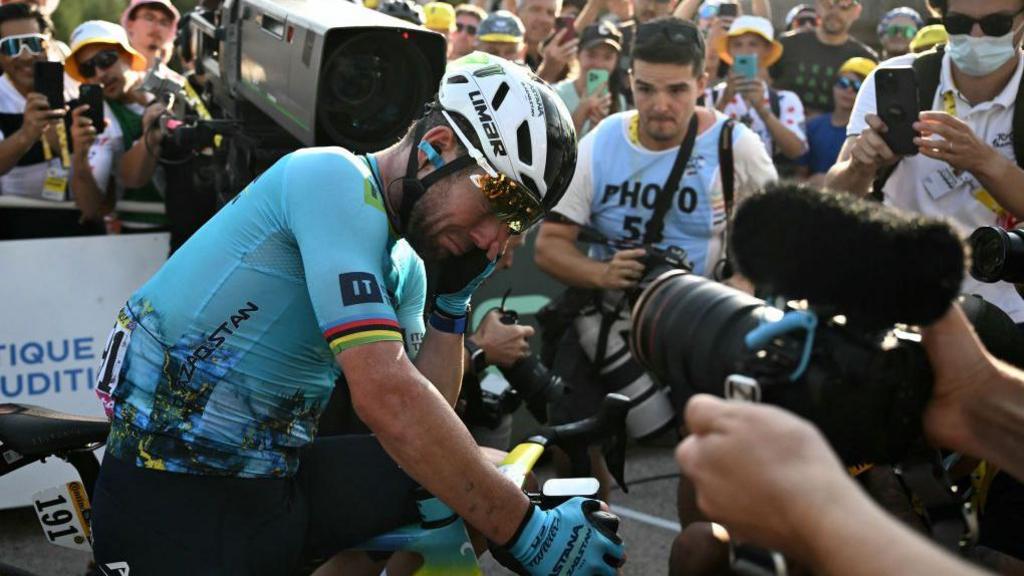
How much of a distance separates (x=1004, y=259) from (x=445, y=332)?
147 cm

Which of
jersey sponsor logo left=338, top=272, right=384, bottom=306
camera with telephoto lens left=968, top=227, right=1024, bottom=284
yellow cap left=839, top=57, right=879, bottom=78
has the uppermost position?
camera with telephoto lens left=968, top=227, right=1024, bottom=284

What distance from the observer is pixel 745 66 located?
24.0ft

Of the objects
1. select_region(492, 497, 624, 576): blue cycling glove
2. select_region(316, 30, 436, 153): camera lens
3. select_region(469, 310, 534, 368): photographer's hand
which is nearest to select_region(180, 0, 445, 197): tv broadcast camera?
select_region(316, 30, 436, 153): camera lens

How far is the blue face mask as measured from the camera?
413 cm

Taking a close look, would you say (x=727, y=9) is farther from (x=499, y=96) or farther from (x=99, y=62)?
(x=499, y=96)

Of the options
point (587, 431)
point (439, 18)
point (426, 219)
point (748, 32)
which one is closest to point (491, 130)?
point (426, 219)

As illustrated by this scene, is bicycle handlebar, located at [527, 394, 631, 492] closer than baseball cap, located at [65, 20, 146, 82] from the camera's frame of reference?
Yes

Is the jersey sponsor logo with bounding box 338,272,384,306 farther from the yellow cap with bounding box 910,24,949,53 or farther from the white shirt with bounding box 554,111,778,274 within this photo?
the yellow cap with bounding box 910,24,949,53

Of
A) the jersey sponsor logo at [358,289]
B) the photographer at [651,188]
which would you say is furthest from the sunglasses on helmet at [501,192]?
the photographer at [651,188]

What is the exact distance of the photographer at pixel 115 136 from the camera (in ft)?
19.2

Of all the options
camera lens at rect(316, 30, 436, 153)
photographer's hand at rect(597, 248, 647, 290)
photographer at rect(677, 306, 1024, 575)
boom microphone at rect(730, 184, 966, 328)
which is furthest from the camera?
photographer's hand at rect(597, 248, 647, 290)

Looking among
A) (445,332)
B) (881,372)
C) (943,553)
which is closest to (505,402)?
(445,332)

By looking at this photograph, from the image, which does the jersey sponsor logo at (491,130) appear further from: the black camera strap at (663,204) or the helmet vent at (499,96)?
the black camera strap at (663,204)

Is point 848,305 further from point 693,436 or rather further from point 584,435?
point 584,435
